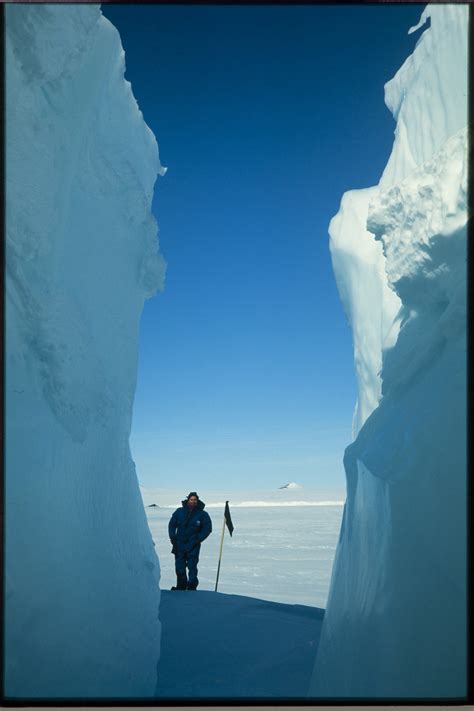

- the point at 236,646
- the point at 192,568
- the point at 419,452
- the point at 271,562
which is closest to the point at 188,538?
the point at 192,568

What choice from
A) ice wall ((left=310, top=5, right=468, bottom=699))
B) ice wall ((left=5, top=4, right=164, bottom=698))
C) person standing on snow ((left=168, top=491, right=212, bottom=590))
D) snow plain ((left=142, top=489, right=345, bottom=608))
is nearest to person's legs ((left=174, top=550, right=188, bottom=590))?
person standing on snow ((left=168, top=491, right=212, bottom=590))

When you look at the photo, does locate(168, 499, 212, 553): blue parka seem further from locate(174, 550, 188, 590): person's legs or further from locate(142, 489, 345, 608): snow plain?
locate(142, 489, 345, 608): snow plain

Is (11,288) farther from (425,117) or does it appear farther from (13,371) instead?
(425,117)

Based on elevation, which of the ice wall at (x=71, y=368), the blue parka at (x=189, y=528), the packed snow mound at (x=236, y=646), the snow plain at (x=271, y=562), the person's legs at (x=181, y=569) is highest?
the ice wall at (x=71, y=368)

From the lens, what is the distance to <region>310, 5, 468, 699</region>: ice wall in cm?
296

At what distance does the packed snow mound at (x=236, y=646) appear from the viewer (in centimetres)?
419

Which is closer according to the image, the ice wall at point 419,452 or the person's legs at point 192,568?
the ice wall at point 419,452

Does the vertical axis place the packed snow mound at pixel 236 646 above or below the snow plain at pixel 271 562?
above

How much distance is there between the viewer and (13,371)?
10.2 feet

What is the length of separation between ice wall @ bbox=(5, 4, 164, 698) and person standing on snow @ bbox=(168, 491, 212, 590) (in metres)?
1.47

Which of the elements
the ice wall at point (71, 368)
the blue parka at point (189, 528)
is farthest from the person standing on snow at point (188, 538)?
the ice wall at point (71, 368)

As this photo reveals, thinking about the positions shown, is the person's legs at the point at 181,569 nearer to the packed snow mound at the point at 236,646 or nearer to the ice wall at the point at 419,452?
the packed snow mound at the point at 236,646

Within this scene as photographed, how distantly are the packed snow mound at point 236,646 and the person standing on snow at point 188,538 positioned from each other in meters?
Answer: 0.50

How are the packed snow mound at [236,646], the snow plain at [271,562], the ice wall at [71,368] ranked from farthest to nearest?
the snow plain at [271,562] < the packed snow mound at [236,646] < the ice wall at [71,368]
